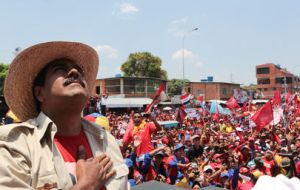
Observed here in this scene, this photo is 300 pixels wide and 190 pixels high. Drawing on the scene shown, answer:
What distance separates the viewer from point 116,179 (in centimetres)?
158

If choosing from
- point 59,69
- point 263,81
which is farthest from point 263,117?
point 263,81

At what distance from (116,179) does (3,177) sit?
0.52 metres

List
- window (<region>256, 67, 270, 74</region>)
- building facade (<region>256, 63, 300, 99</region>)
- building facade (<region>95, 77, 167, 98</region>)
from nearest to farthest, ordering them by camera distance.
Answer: building facade (<region>95, 77, 167, 98</region>), building facade (<region>256, 63, 300, 99</region>), window (<region>256, 67, 270, 74</region>)

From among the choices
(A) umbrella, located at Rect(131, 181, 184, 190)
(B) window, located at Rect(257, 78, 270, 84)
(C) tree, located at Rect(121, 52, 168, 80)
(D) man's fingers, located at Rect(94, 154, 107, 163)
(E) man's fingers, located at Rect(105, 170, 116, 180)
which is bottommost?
(A) umbrella, located at Rect(131, 181, 184, 190)

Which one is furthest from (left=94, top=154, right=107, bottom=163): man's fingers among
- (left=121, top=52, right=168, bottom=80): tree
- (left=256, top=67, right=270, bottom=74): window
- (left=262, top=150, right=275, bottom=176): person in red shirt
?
(left=256, top=67, right=270, bottom=74): window

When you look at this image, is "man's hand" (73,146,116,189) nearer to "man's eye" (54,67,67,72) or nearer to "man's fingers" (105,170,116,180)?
"man's fingers" (105,170,116,180)

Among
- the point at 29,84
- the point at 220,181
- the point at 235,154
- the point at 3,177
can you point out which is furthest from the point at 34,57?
the point at 235,154

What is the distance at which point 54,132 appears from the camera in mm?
1450

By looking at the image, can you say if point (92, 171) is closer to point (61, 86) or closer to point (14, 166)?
point (14, 166)

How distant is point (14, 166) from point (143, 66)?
52630 millimetres

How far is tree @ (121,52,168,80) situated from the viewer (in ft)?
175

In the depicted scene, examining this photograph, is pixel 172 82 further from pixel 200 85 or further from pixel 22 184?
pixel 22 184

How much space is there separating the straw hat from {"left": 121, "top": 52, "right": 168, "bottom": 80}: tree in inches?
2037

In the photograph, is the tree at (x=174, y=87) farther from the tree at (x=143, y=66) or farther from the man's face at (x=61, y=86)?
the man's face at (x=61, y=86)
